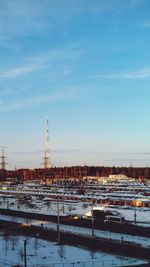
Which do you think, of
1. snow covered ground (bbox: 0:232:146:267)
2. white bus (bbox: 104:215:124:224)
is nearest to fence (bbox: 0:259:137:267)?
snow covered ground (bbox: 0:232:146:267)

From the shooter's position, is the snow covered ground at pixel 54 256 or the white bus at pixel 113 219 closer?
the snow covered ground at pixel 54 256

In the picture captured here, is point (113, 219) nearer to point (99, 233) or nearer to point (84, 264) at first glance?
point (99, 233)

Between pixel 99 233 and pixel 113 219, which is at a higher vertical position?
pixel 113 219

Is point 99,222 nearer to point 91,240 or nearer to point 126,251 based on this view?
point 91,240

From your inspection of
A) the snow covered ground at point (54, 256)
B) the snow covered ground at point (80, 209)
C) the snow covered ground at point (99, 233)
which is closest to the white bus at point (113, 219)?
the snow covered ground at point (80, 209)

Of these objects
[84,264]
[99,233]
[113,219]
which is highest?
[113,219]

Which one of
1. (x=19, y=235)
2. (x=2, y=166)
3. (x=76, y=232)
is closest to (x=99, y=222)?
(x=76, y=232)

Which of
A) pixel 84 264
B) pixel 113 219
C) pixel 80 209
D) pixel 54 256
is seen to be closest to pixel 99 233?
pixel 113 219

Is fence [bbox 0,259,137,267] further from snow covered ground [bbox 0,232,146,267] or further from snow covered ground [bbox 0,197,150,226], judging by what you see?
snow covered ground [bbox 0,197,150,226]

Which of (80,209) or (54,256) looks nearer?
(54,256)

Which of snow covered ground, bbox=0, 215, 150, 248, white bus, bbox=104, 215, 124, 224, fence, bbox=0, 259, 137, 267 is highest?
white bus, bbox=104, 215, 124, 224

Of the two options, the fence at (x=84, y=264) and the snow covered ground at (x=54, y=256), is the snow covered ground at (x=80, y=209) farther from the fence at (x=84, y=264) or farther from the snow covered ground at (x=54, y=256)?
the fence at (x=84, y=264)

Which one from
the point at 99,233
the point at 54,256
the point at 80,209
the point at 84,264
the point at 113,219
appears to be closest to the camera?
the point at 84,264
